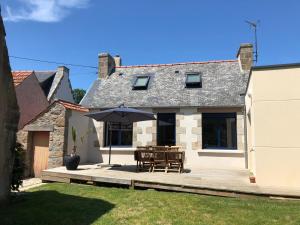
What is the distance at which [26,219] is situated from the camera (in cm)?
587

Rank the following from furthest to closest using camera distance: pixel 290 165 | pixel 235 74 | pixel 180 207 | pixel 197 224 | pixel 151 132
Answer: pixel 235 74 < pixel 151 132 < pixel 290 165 < pixel 180 207 < pixel 197 224

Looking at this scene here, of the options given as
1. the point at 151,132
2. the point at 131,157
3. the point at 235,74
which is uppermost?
the point at 235,74

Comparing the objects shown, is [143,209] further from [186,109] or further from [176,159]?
[186,109]

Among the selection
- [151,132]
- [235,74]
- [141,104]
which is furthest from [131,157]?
[235,74]

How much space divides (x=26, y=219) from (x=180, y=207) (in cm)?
329

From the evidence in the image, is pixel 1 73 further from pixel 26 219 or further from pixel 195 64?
pixel 195 64

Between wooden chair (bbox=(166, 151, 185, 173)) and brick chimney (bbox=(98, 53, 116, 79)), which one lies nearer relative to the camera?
wooden chair (bbox=(166, 151, 185, 173))

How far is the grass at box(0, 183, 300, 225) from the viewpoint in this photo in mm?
5814

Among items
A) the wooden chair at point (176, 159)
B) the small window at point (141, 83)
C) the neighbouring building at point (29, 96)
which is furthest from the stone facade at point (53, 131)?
the wooden chair at point (176, 159)

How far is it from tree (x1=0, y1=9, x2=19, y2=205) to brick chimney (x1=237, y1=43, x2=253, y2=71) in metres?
11.2

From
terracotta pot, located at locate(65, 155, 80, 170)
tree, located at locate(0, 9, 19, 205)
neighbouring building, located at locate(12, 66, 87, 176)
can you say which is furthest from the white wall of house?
tree, located at locate(0, 9, 19, 205)

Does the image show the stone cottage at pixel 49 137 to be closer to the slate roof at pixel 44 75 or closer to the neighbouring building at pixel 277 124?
the neighbouring building at pixel 277 124

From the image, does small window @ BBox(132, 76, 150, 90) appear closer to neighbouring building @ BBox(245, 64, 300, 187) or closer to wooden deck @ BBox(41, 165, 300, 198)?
wooden deck @ BBox(41, 165, 300, 198)

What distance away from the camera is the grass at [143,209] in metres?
5.81
